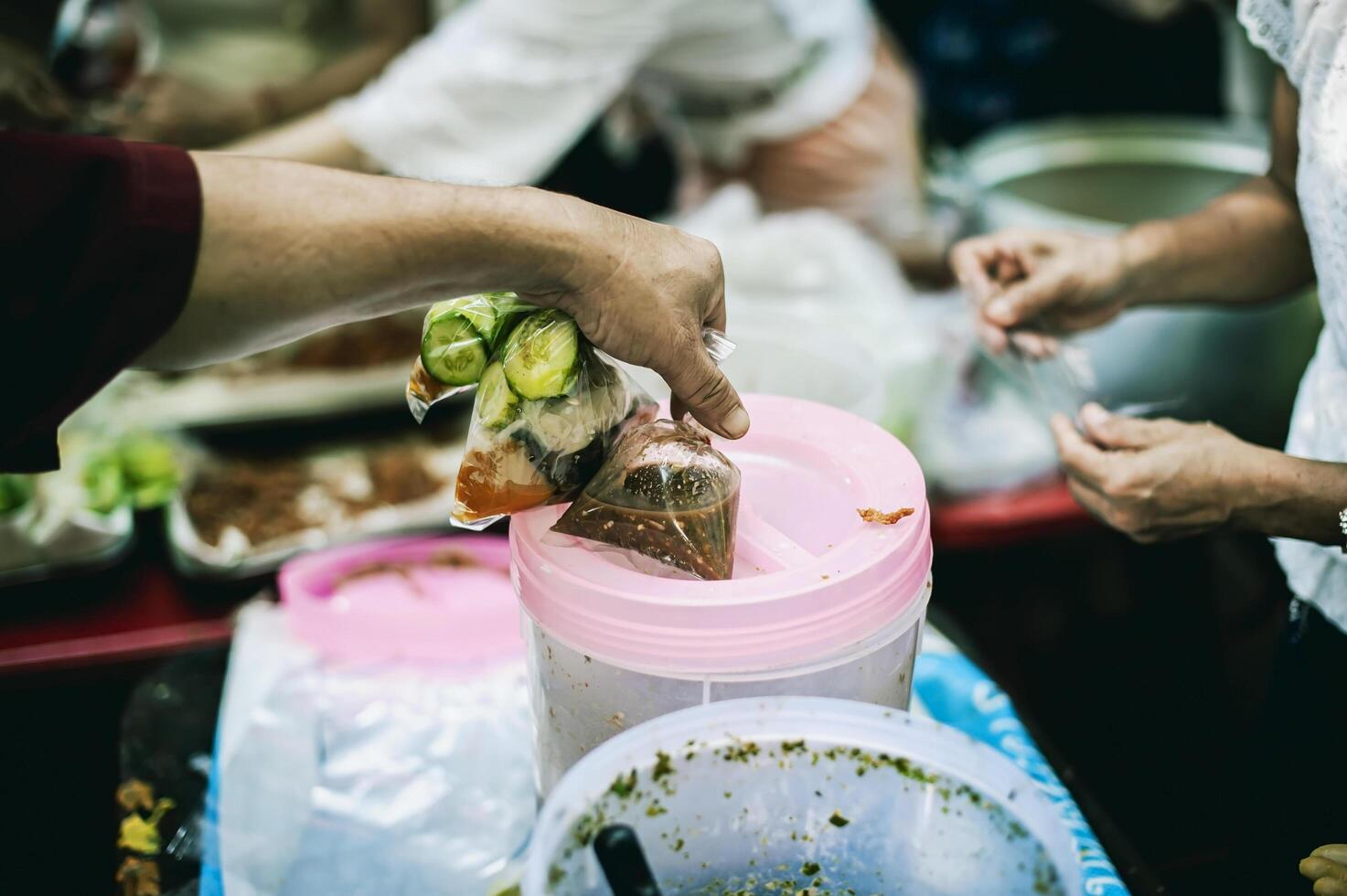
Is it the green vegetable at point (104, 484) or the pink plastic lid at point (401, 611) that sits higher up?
the pink plastic lid at point (401, 611)

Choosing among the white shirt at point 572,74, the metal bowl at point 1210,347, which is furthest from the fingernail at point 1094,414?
the white shirt at point 572,74

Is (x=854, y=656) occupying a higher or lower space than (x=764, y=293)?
higher

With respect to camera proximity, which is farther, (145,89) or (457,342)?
(145,89)

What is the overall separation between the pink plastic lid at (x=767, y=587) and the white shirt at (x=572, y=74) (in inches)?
48.9

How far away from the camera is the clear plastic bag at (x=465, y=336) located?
2.99ft

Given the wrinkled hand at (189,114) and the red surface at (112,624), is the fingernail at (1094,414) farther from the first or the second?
the wrinkled hand at (189,114)

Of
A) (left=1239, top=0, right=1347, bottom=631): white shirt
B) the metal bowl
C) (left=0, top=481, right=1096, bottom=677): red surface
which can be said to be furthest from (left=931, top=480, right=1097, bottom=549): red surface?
(left=1239, top=0, right=1347, bottom=631): white shirt

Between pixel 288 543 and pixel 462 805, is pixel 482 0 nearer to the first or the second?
pixel 288 543

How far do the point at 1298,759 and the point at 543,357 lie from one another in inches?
40.3

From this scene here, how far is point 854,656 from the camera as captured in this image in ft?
2.81

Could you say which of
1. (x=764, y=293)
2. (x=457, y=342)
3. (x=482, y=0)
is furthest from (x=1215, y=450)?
(x=482, y=0)

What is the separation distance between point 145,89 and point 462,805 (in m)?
2.05

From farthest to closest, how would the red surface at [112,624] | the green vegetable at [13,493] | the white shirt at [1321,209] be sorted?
the green vegetable at [13,493]
the red surface at [112,624]
the white shirt at [1321,209]

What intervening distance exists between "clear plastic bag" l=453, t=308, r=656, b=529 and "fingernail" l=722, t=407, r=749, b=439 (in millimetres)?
106
